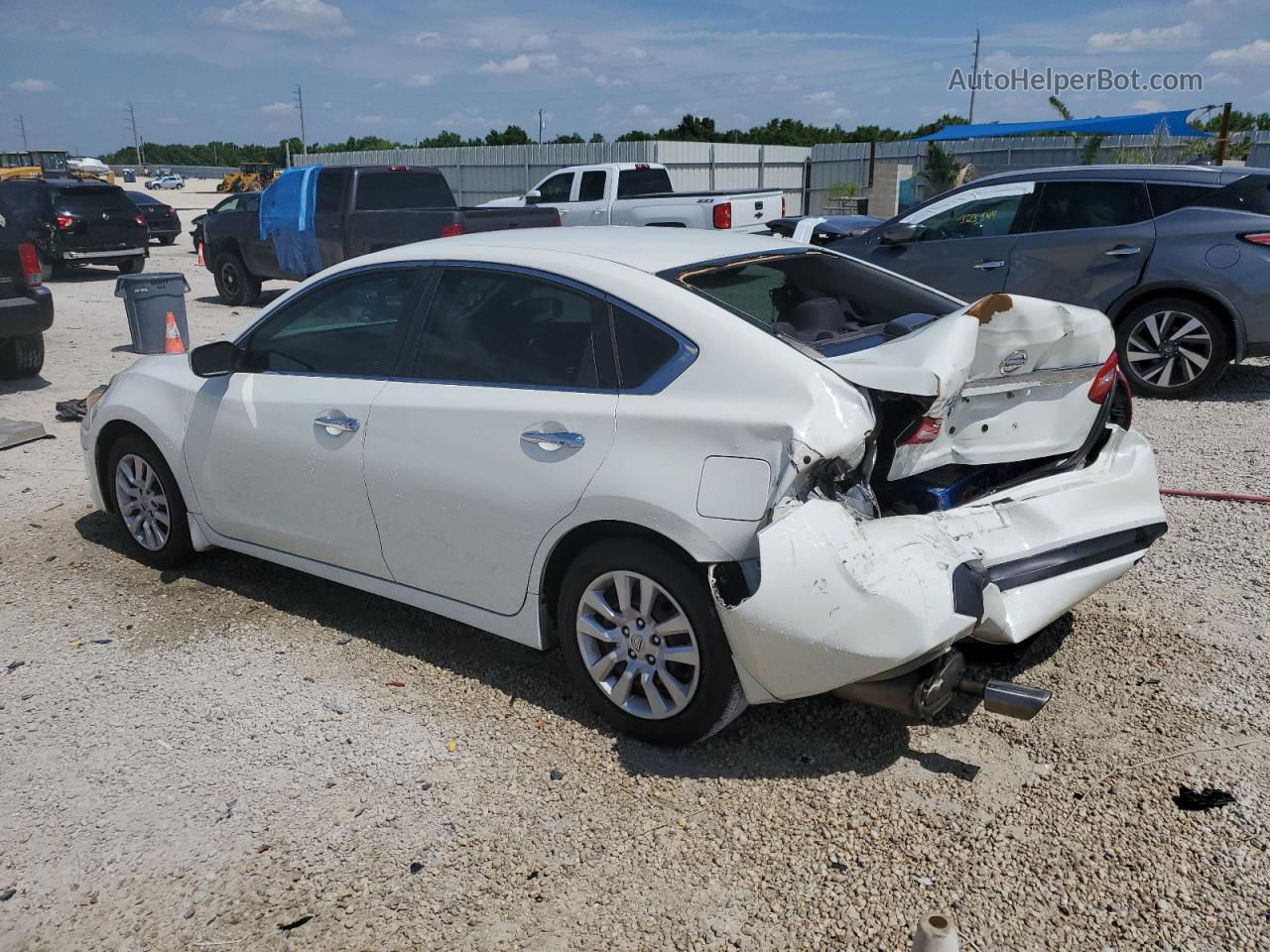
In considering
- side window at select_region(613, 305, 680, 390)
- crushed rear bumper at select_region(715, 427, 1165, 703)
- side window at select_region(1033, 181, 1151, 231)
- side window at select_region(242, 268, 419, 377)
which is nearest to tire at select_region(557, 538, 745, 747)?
crushed rear bumper at select_region(715, 427, 1165, 703)

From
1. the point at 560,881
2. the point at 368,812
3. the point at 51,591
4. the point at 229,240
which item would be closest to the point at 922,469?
the point at 560,881

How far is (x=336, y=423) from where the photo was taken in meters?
4.09

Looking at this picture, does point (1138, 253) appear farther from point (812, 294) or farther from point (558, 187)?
point (558, 187)

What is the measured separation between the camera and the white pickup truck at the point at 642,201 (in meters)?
14.5

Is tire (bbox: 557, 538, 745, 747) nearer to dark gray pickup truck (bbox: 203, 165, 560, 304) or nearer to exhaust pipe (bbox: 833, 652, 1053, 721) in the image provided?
exhaust pipe (bbox: 833, 652, 1053, 721)

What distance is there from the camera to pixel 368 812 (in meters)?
3.23

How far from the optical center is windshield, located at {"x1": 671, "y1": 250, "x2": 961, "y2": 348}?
11.9 ft

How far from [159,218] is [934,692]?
26.4m

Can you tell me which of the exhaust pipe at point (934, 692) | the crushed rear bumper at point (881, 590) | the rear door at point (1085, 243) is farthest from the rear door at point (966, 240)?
the exhaust pipe at point (934, 692)

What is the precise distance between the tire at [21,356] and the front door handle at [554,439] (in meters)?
8.09

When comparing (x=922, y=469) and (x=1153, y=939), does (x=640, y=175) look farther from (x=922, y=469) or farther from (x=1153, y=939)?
(x=1153, y=939)

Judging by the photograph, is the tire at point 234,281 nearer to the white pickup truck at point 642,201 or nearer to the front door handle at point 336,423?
the white pickup truck at point 642,201

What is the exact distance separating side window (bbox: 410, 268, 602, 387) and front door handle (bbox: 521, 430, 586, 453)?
189mm

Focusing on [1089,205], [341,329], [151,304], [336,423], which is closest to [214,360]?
[341,329]
